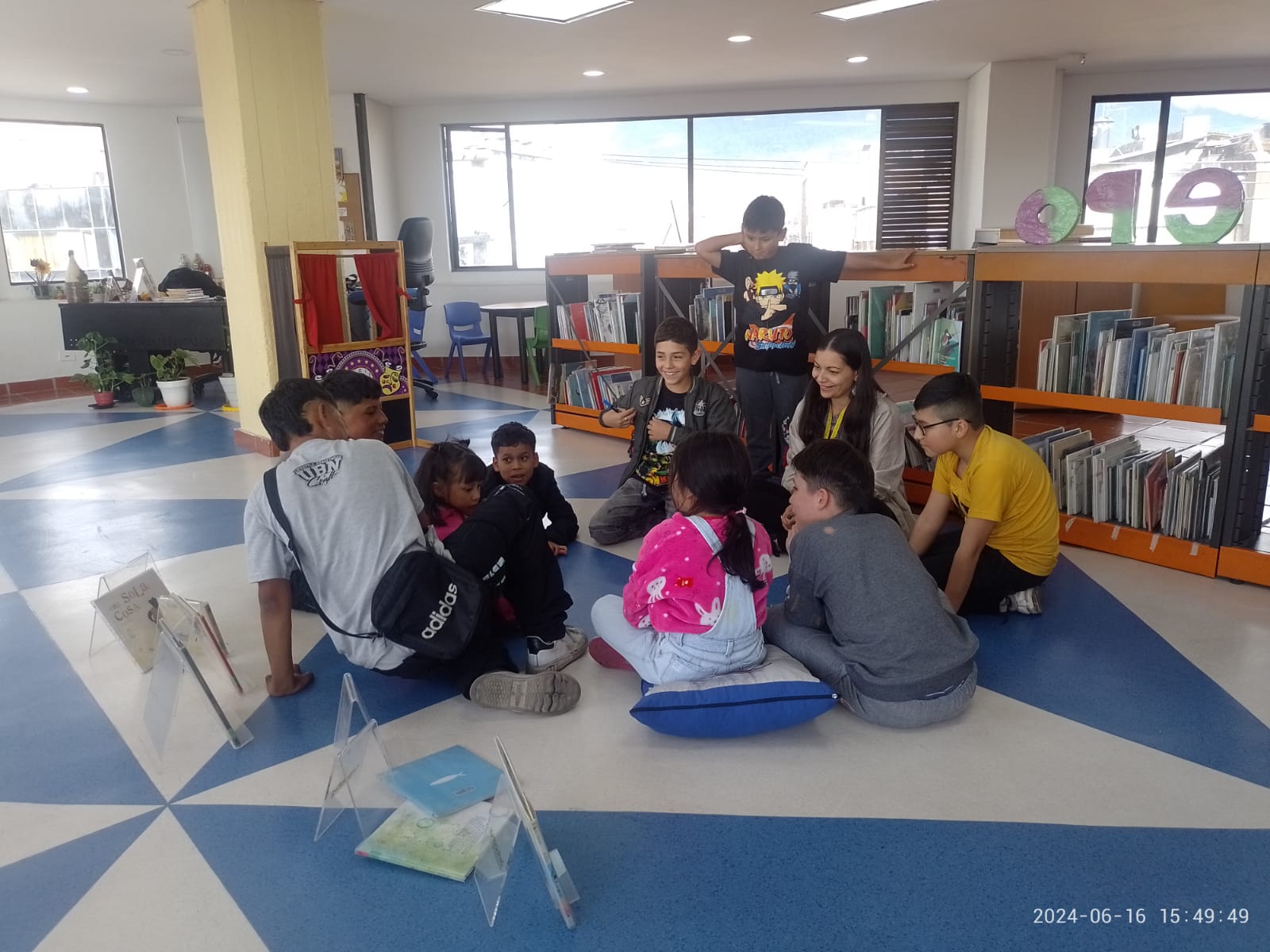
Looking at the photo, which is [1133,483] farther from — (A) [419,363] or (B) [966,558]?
(A) [419,363]

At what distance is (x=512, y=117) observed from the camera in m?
8.82

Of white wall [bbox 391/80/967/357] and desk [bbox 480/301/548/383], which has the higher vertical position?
white wall [bbox 391/80/967/357]

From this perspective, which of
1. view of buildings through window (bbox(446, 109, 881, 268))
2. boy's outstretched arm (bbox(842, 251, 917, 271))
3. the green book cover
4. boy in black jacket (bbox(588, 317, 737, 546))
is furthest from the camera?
view of buildings through window (bbox(446, 109, 881, 268))

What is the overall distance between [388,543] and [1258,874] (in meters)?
1.99

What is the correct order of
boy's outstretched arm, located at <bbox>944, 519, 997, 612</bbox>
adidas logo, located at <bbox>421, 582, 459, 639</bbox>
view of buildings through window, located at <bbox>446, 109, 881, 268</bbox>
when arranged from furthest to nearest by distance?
view of buildings through window, located at <bbox>446, 109, 881, 268</bbox>
boy's outstretched arm, located at <bbox>944, 519, 997, 612</bbox>
adidas logo, located at <bbox>421, 582, 459, 639</bbox>

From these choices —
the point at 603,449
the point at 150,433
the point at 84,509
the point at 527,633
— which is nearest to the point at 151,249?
the point at 150,433

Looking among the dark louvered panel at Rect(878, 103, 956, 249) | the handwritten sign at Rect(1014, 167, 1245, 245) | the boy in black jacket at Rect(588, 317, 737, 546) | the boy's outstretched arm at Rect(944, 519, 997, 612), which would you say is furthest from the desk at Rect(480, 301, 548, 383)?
the boy's outstretched arm at Rect(944, 519, 997, 612)

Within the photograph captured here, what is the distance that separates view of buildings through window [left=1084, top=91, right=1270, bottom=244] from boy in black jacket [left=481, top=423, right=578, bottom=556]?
678 cm

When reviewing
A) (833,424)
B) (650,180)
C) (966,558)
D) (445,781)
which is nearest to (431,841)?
(445,781)

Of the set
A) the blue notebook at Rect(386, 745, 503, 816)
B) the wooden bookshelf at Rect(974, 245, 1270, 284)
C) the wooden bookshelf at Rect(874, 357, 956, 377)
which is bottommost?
the blue notebook at Rect(386, 745, 503, 816)

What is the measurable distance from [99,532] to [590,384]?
9.51 feet

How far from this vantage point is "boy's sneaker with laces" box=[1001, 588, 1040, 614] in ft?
9.39

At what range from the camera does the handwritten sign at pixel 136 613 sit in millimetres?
2461

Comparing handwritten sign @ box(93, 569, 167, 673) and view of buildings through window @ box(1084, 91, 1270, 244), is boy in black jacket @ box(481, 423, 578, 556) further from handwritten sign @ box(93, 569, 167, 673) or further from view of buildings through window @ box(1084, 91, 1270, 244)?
view of buildings through window @ box(1084, 91, 1270, 244)
